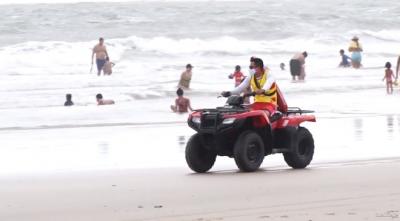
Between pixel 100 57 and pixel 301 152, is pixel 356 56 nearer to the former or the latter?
pixel 100 57

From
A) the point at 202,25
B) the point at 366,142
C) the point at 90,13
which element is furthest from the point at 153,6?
the point at 366,142

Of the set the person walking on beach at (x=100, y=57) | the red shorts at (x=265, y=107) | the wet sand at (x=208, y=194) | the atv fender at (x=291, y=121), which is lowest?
the wet sand at (x=208, y=194)

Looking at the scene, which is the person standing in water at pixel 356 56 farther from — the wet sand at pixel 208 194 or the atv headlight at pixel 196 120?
the atv headlight at pixel 196 120

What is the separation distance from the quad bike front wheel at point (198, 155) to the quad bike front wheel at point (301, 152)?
0.90 m

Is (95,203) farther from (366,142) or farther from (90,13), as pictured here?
(90,13)

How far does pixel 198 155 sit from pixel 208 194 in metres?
2.30

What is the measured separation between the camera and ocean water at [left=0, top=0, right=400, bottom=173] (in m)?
22.0

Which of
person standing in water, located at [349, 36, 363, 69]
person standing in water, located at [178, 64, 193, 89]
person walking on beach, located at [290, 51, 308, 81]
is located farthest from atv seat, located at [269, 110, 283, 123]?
person standing in water, located at [349, 36, 363, 69]

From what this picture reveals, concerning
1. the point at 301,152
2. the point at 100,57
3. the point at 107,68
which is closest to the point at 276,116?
the point at 301,152

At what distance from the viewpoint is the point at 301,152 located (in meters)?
12.2

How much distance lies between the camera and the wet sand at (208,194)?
8328 mm

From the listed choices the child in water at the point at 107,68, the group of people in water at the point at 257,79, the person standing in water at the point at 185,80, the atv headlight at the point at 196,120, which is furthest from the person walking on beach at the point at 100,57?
the atv headlight at the point at 196,120

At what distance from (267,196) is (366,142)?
6.43 metres

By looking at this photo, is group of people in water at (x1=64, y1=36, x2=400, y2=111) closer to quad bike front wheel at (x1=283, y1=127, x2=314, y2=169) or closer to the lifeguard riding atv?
the lifeguard riding atv
